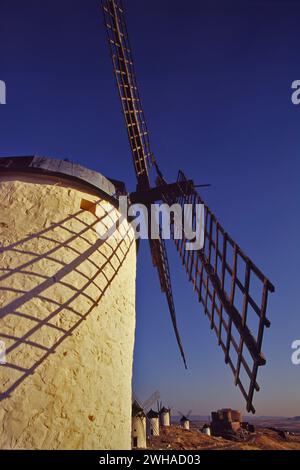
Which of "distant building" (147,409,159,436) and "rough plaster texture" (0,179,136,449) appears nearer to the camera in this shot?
"rough plaster texture" (0,179,136,449)

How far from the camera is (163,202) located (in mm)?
7914

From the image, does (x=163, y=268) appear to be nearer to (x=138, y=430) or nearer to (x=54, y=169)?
(x=54, y=169)

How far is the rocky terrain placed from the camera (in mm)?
13516

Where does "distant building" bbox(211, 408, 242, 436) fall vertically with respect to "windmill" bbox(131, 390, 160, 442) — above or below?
below

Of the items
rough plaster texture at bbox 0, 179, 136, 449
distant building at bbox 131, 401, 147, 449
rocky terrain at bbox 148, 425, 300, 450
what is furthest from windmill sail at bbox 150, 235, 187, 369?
distant building at bbox 131, 401, 147, 449

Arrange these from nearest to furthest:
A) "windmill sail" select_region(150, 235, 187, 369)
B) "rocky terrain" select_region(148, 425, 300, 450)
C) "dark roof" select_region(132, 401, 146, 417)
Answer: "windmill sail" select_region(150, 235, 187, 369)
"rocky terrain" select_region(148, 425, 300, 450)
"dark roof" select_region(132, 401, 146, 417)

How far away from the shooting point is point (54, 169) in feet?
15.5

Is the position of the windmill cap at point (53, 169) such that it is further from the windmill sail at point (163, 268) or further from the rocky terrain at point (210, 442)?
the rocky terrain at point (210, 442)

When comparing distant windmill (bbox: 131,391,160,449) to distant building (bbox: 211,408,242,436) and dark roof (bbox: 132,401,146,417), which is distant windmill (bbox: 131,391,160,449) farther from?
distant building (bbox: 211,408,242,436)

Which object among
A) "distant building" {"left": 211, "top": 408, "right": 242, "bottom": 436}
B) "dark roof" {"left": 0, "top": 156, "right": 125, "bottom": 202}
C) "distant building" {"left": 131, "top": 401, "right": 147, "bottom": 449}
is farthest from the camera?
"distant building" {"left": 211, "top": 408, "right": 242, "bottom": 436}

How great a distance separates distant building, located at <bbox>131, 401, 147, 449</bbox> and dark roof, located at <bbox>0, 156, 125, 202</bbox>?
14.3 metres

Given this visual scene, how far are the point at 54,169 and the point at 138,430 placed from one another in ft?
51.5

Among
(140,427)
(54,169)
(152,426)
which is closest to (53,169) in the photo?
(54,169)

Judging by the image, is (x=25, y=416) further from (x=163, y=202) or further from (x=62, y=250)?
(x=163, y=202)
